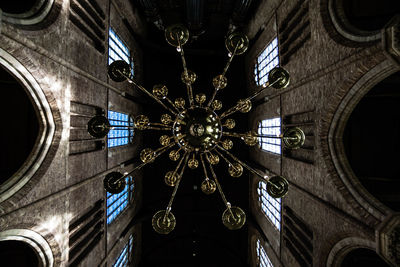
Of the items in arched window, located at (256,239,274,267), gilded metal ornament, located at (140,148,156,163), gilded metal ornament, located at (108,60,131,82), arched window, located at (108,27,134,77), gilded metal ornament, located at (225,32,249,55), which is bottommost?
arched window, located at (256,239,274,267)

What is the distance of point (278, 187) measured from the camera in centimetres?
402

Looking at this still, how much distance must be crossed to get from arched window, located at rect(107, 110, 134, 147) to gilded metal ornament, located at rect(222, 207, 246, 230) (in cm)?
632

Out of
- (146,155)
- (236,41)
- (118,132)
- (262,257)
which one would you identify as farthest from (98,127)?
(262,257)

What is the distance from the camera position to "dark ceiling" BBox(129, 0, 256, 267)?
1363 centimetres

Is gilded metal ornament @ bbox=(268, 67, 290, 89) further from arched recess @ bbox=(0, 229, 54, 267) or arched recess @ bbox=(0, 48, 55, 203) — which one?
arched recess @ bbox=(0, 229, 54, 267)

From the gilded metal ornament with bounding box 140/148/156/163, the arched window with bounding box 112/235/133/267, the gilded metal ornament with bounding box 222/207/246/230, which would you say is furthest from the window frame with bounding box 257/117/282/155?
the arched window with bounding box 112/235/133/267

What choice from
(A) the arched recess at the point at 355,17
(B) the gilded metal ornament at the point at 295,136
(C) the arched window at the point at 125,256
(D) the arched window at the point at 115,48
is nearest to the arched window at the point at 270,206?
(B) the gilded metal ornament at the point at 295,136

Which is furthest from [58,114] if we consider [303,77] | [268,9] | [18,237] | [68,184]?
[268,9]

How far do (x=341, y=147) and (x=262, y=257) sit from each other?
7.97m

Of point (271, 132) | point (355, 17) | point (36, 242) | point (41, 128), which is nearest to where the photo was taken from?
point (36, 242)

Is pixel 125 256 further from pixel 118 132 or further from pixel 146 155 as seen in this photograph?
pixel 146 155

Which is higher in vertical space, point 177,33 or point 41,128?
point 177,33

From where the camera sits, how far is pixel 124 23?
10.6 m

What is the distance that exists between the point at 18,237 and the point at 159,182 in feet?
31.5
